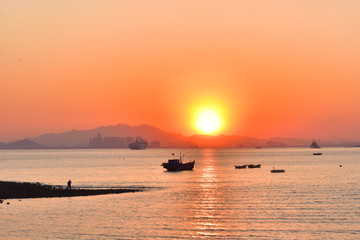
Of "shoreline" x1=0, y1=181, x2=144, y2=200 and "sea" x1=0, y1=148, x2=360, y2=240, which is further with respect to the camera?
"shoreline" x1=0, y1=181, x2=144, y2=200

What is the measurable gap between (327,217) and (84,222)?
30.9 meters

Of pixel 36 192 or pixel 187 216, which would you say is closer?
pixel 187 216

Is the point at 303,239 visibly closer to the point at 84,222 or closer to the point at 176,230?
the point at 176,230

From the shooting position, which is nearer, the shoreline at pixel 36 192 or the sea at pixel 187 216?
the sea at pixel 187 216

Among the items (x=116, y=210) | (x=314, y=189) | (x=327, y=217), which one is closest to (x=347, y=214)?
(x=327, y=217)

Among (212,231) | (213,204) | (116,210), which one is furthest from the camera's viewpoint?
(213,204)

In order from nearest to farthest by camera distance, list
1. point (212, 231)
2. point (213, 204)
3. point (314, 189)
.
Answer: point (212, 231) < point (213, 204) < point (314, 189)

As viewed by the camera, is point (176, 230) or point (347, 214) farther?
point (347, 214)

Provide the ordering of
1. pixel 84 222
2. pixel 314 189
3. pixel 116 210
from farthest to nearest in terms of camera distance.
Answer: pixel 314 189
pixel 116 210
pixel 84 222

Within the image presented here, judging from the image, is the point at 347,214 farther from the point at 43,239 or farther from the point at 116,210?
the point at 43,239

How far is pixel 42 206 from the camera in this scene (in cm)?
7850

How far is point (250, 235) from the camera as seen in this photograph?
5562cm

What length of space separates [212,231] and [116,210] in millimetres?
20831

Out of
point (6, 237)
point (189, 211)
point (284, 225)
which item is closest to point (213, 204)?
point (189, 211)
